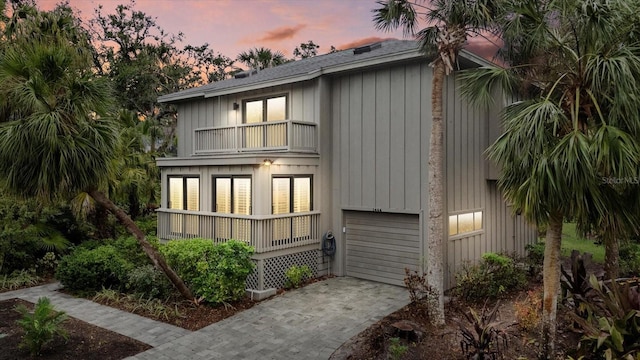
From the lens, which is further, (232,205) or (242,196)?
(232,205)

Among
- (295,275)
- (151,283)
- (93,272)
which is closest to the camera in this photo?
(151,283)

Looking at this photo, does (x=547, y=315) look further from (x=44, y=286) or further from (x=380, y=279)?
(x=44, y=286)

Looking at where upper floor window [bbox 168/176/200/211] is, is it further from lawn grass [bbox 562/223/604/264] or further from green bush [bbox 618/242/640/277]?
lawn grass [bbox 562/223/604/264]

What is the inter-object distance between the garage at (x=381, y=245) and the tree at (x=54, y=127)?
6265mm

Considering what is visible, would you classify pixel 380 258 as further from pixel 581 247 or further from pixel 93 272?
pixel 581 247

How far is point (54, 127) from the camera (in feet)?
24.5

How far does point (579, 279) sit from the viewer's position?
773 centimetres

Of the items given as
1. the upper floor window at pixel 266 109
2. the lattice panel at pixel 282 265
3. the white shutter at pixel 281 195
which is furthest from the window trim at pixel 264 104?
the lattice panel at pixel 282 265

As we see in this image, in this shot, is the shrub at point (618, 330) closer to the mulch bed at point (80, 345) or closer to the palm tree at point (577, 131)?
the palm tree at point (577, 131)

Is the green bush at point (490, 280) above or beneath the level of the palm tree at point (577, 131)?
beneath

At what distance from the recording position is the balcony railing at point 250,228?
11.0 metres

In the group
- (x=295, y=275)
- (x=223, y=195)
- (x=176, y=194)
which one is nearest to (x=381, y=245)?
(x=295, y=275)

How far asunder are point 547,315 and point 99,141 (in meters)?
8.95

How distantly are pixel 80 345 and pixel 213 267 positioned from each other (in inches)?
119
